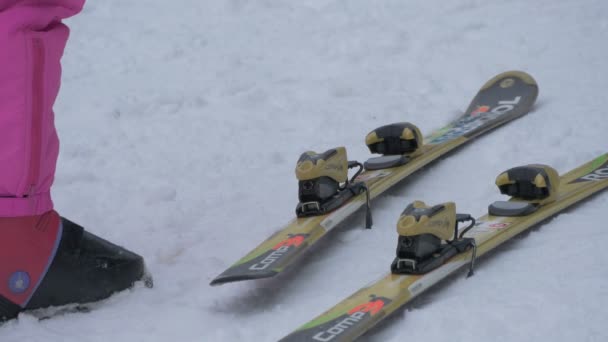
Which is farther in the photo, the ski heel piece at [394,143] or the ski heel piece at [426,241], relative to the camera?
the ski heel piece at [394,143]

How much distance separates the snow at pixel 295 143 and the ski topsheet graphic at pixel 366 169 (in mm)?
89

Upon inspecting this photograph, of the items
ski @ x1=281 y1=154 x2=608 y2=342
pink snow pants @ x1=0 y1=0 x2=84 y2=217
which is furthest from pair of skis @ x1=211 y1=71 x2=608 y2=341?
pink snow pants @ x1=0 y1=0 x2=84 y2=217

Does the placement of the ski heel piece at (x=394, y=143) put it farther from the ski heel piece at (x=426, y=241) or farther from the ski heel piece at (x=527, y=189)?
the ski heel piece at (x=426, y=241)

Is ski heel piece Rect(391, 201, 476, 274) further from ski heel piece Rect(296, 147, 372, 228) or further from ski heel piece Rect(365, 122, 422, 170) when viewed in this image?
ski heel piece Rect(365, 122, 422, 170)

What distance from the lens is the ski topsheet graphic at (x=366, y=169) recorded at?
323 cm

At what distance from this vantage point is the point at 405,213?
9.89ft

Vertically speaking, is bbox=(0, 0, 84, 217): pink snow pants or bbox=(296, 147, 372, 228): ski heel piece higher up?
bbox=(0, 0, 84, 217): pink snow pants

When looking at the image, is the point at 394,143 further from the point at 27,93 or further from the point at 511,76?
the point at 27,93

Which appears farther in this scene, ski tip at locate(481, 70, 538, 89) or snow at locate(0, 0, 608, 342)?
ski tip at locate(481, 70, 538, 89)

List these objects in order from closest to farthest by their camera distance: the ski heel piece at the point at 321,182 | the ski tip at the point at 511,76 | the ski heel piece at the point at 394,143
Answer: the ski heel piece at the point at 321,182 < the ski heel piece at the point at 394,143 < the ski tip at the point at 511,76

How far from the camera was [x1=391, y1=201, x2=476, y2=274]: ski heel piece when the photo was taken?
293 cm

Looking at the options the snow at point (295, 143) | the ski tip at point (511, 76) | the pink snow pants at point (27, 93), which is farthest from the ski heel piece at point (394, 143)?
the pink snow pants at point (27, 93)

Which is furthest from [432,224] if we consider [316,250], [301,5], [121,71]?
[301,5]

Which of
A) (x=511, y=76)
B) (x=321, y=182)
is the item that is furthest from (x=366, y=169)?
(x=511, y=76)
